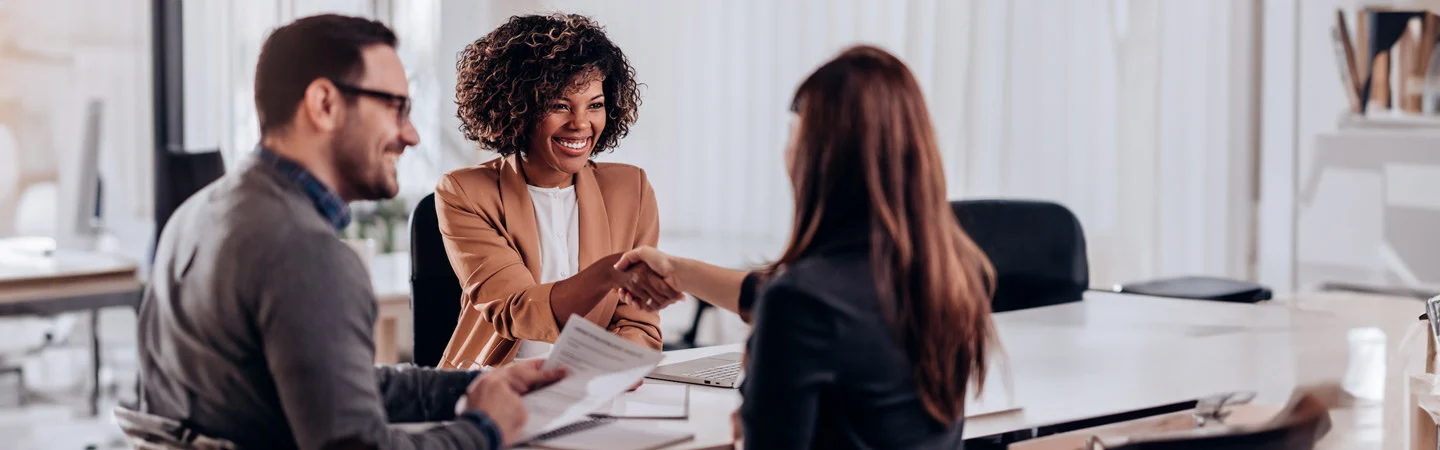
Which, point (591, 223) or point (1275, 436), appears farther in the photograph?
point (591, 223)

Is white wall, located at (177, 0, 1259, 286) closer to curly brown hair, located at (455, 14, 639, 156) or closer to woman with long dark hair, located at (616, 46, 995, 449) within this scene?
curly brown hair, located at (455, 14, 639, 156)

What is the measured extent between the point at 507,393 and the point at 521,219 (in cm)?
78

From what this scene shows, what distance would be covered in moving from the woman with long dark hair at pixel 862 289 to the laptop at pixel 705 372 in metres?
0.55

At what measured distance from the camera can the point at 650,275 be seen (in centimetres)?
226

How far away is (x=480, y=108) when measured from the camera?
2.47 meters

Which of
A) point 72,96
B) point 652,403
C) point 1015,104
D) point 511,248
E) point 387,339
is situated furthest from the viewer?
point 1015,104

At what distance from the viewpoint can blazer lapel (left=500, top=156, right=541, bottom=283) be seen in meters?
2.39

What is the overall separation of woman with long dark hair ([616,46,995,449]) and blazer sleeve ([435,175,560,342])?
794mm

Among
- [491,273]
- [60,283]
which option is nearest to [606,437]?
[491,273]

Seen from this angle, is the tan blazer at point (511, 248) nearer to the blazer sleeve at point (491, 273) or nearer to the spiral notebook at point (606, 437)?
the blazer sleeve at point (491, 273)

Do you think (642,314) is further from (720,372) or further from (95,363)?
(95,363)

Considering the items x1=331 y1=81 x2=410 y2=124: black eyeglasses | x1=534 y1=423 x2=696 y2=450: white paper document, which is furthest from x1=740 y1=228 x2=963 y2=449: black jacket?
x1=331 y1=81 x2=410 y2=124: black eyeglasses

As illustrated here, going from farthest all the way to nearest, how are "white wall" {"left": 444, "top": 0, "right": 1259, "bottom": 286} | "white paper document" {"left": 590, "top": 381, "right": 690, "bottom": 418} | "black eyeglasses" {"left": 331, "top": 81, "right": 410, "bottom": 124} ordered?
"white wall" {"left": 444, "top": 0, "right": 1259, "bottom": 286}, "white paper document" {"left": 590, "top": 381, "right": 690, "bottom": 418}, "black eyeglasses" {"left": 331, "top": 81, "right": 410, "bottom": 124}

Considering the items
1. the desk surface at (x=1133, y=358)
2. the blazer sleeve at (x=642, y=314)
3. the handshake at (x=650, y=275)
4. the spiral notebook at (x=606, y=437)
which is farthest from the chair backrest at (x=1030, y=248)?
the spiral notebook at (x=606, y=437)
